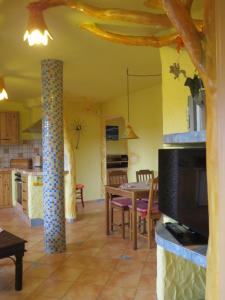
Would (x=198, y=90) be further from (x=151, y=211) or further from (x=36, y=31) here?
(x=151, y=211)

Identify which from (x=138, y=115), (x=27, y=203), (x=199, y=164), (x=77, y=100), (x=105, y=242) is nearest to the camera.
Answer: (x=199, y=164)

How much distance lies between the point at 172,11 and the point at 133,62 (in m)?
2.88

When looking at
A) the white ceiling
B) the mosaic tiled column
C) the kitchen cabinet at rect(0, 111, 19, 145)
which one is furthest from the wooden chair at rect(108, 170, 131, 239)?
the kitchen cabinet at rect(0, 111, 19, 145)

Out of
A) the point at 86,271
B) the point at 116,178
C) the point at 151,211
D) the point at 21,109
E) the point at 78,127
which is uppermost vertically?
the point at 21,109

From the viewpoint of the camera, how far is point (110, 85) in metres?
5.72

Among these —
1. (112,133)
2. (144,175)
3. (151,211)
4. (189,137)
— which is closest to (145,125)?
(144,175)

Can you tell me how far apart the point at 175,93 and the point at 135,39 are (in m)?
0.60

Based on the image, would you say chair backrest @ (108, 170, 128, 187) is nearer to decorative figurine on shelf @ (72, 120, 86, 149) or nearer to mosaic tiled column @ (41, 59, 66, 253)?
mosaic tiled column @ (41, 59, 66, 253)

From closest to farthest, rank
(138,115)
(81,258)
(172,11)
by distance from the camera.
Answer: (172,11) → (81,258) → (138,115)

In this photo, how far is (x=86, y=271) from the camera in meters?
Result: 3.31

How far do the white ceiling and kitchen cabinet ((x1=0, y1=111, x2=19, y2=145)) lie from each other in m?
1.22

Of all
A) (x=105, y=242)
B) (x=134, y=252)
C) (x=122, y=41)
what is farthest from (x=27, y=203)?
(x=122, y=41)

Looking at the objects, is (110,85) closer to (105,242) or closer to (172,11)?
(105,242)

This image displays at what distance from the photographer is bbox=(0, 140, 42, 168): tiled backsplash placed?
7.50 meters
